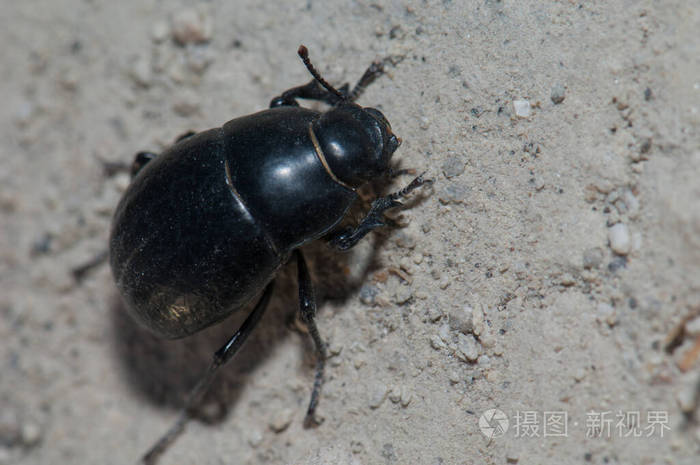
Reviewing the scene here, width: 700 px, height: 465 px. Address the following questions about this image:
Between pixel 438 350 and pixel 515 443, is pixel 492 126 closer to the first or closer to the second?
pixel 438 350

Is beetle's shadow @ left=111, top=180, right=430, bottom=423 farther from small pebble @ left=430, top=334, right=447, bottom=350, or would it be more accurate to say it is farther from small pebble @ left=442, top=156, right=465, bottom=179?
small pebble @ left=430, top=334, right=447, bottom=350

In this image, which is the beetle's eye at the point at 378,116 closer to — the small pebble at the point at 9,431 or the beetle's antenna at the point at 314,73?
the beetle's antenna at the point at 314,73

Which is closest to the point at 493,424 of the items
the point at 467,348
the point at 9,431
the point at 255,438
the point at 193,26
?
the point at 467,348

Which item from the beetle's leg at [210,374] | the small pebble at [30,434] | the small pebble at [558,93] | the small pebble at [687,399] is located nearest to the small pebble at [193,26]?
the beetle's leg at [210,374]

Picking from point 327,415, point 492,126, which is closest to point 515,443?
point 327,415

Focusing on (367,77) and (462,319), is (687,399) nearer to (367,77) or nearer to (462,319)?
(462,319)

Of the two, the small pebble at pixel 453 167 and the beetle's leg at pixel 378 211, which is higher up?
the small pebble at pixel 453 167

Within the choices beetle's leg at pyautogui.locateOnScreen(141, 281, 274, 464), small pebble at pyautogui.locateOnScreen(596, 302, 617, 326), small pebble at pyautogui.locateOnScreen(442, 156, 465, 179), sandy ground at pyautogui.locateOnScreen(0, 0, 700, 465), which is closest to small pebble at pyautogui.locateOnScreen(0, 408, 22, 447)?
sandy ground at pyautogui.locateOnScreen(0, 0, 700, 465)
